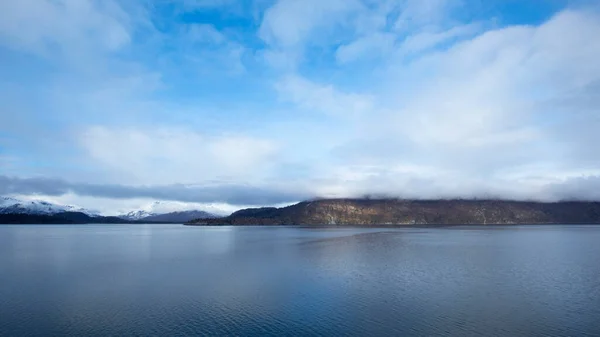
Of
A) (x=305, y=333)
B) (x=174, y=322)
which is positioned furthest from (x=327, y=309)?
(x=174, y=322)

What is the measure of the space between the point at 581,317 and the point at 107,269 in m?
54.3

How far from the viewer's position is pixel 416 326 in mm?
26984

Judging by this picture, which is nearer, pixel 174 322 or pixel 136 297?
pixel 174 322

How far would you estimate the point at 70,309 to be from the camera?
102ft

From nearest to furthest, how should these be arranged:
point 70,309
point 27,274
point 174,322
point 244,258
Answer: point 174,322 < point 70,309 < point 27,274 < point 244,258

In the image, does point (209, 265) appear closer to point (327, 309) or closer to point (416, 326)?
point (327, 309)

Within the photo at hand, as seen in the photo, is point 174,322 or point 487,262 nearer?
point 174,322

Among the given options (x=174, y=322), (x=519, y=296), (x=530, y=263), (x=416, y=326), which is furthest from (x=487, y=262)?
(x=174, y=322)

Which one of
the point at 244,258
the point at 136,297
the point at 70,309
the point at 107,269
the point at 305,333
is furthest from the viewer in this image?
the point at 244,258

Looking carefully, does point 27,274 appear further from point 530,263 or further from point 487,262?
point 530,263

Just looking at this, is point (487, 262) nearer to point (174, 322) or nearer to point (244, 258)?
point (244, 258)

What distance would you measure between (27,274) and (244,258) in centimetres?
3188

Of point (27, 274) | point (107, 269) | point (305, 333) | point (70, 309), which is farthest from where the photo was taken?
point (107, 269)

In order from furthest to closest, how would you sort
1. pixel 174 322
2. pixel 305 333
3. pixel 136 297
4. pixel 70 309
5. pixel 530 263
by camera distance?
pixel 530 263 < pixel 136 297 < pixel 70 309 < pixel 174 322 < pixel 305 333
